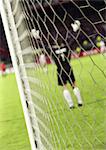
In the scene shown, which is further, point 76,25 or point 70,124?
point 70,124

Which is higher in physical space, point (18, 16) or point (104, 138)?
point (18, 16)

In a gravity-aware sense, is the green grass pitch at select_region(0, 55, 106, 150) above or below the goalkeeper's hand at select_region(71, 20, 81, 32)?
below

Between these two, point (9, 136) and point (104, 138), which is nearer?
point (104, 138)

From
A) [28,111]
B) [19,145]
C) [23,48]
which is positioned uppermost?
[23,48]

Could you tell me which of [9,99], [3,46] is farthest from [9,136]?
[3,46]

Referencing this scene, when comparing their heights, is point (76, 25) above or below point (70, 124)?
above

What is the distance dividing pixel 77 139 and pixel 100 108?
1551 mm

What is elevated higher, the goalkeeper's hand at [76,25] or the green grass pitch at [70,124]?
the goalkeeper's hand at [76,25]

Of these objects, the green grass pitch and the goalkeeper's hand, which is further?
the green grass pitch

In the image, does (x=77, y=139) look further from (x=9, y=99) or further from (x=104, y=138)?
(x=9, y=99)

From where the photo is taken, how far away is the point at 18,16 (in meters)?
2.10

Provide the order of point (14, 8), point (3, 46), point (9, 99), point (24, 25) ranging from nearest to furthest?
1. point (14, 8)
2. point (24, 25)
3. point (9, 99)
4. point (3, 46)

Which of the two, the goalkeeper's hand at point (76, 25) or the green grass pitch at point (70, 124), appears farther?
the green grass pitch at point (70, 124)

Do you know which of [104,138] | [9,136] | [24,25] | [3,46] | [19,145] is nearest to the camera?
[24,25]
